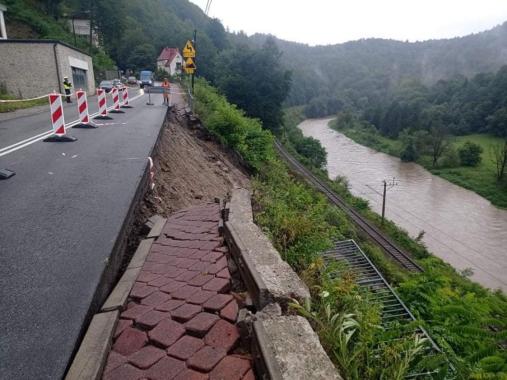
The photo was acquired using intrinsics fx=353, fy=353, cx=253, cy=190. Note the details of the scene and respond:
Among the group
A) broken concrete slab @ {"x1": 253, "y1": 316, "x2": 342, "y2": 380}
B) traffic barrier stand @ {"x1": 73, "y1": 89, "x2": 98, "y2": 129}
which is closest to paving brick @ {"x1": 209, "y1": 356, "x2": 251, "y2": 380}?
broken concrete slab @ {"x1": 253, "y1": 316, "x2": 342, "y2": 380}

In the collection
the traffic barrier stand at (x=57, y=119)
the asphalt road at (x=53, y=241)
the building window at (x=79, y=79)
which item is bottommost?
the asphalt road at (x=53, y=241)

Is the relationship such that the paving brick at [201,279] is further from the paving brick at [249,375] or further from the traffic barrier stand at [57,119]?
the traffic barrier stand at [57,119]

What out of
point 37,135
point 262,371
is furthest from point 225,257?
point 37,135

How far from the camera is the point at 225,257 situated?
3.47m

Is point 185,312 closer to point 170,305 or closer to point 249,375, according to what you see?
point 170,305

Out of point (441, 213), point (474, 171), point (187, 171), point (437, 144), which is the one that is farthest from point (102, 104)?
point (437, 144)

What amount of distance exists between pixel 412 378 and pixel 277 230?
7.05 feet

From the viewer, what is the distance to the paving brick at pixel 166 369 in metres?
2.12

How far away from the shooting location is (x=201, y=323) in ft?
8.32

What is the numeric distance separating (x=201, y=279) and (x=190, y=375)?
105 cm

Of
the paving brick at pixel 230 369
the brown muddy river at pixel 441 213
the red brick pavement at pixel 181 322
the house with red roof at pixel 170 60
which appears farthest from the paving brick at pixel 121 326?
the house with red roof at pixel 170 60

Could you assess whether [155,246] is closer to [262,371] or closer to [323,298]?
[323,298]

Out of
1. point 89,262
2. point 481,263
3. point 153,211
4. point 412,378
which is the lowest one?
point 481,263

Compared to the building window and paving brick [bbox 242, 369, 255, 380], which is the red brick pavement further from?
the building window
